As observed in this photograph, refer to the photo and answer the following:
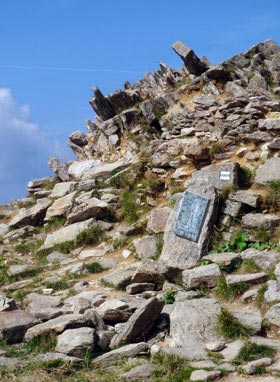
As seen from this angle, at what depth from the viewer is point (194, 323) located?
355 inches

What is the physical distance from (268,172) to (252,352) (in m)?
6.36

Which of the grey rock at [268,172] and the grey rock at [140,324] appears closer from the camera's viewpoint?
the grey rock at [140,324]

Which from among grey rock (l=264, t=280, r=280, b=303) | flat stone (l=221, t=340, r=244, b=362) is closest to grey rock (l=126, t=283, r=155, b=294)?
grey rock (l=264, t=280, r=280, b=303)

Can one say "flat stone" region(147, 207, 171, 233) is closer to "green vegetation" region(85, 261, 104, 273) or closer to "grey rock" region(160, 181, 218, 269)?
"grey rock" region(160, 181, 218, 269)

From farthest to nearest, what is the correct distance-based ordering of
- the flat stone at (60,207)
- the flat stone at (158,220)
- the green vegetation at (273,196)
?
the flat stone at (60,207), the flat stone at (158,220), the green vegetation at (273,196)

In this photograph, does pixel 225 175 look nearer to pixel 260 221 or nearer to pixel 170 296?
pixel 260 221

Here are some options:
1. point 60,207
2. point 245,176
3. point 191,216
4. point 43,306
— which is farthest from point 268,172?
point 60,207

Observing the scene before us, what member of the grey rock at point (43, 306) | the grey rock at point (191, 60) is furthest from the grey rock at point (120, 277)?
the grey rock at point (191, 60)

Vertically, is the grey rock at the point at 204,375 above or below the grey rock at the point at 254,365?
above

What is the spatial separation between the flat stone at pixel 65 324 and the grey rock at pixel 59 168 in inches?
413

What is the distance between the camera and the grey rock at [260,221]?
12.3 metres

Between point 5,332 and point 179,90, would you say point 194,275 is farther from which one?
point 179,90

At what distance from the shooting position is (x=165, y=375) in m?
7.38

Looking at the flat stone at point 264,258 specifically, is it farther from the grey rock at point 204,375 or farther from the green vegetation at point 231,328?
the grey rock at point 204,375
